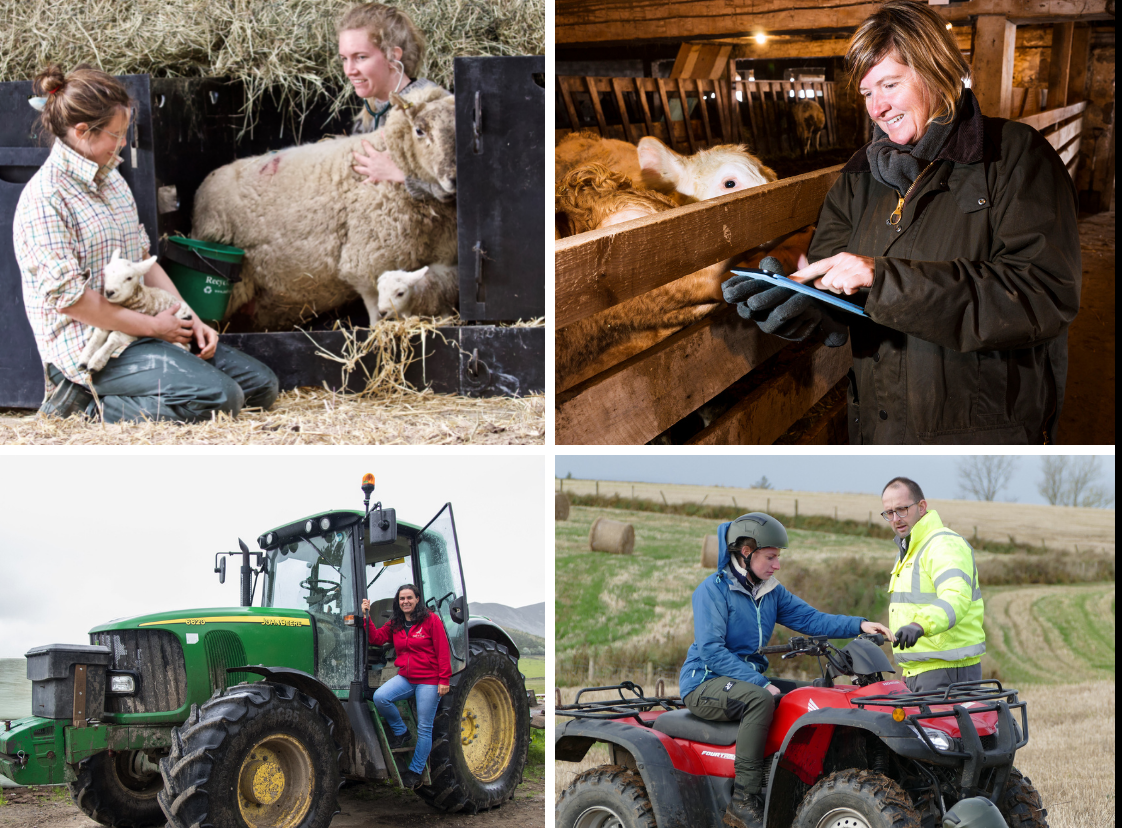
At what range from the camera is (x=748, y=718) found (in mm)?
2396

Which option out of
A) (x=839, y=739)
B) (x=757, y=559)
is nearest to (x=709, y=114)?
(x=757, y=559)

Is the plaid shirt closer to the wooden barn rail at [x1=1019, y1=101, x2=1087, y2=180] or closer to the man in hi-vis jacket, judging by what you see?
the man in hi-vis jacket

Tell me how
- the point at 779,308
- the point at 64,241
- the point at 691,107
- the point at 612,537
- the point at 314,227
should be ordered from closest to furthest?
the point at 779,308
the point at 612,537
the point at 64,241
the point at 314,227
the point at 691,107

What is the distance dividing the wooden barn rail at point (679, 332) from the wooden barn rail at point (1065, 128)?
4.24 meters

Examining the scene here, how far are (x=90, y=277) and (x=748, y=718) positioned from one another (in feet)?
9.94

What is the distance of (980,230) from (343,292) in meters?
A: 3.34

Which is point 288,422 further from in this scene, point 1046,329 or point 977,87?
point 977,87

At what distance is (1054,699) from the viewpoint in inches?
105

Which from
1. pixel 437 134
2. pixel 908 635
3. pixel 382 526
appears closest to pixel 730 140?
pixel 437 134

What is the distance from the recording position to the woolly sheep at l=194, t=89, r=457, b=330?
445 centimetres

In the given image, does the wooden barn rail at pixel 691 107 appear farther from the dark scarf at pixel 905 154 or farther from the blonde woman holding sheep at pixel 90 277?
the dark scarf at pixel 905 154

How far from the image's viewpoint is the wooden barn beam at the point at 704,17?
3.68m

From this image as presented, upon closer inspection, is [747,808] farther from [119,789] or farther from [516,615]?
[119,789]

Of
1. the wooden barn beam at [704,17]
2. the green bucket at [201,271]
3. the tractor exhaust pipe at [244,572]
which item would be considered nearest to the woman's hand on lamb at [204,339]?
the green bucket at [201,271]
